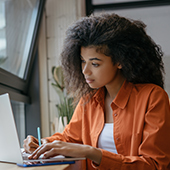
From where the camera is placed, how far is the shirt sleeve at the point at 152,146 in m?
1.06

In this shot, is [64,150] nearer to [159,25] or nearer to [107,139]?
[107,139]

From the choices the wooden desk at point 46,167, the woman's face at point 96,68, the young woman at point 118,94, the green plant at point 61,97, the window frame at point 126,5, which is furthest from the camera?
the window frame at point 126,5

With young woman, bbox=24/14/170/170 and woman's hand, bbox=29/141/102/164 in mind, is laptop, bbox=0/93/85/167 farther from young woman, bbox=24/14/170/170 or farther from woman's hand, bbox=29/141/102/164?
young woman, bbox=24/14/170/170

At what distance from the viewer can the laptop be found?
2.97 feet

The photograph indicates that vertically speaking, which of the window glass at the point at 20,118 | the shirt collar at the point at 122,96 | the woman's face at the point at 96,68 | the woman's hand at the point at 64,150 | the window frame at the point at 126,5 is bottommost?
the window glass at the point at 20,118

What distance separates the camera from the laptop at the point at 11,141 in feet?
2.97

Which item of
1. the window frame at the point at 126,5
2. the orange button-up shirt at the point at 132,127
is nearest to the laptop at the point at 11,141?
the orange button-up shirt at the point at 132,127

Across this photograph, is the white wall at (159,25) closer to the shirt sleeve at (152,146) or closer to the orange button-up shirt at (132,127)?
the orange button-up shirt at (132,127)

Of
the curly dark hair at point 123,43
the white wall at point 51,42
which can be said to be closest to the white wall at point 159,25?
the white wall at point 51,42

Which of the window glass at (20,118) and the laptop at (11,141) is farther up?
the laptop at (11,141)

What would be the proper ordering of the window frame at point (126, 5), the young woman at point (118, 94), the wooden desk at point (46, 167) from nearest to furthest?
the wooden desk at point (46, 167) → the young woman at point (118, 94) → the window frame at point (126, 5)

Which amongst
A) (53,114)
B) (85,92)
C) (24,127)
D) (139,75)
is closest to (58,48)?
(53,114)

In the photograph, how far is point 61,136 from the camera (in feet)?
4.85

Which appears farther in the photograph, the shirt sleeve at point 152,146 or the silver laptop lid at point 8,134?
the shirt sleeve at point 152,146
